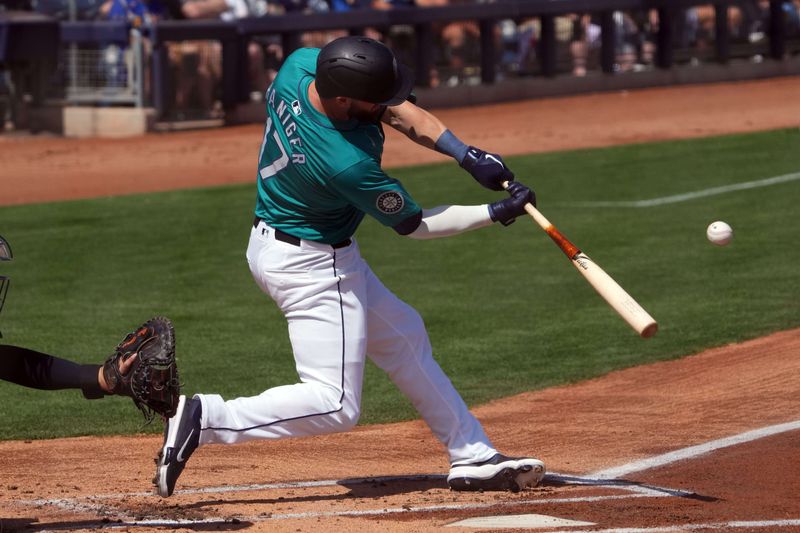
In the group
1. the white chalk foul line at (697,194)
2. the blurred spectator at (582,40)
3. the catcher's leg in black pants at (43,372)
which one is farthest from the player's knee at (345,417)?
the blurred spectator at (582,40)

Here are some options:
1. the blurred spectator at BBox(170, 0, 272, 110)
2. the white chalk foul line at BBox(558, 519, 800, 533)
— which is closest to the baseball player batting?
the white chalk foul line at BBox(558, 519, 800, 533)

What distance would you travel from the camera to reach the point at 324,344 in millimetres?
5070

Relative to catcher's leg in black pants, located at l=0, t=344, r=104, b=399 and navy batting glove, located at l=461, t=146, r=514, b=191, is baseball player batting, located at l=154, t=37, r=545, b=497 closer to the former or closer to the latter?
navy batting glove, located at l=461, t=146, r=514, b=191

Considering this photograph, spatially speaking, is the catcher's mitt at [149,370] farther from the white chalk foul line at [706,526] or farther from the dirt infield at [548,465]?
the white chalk foul line at [706,526]

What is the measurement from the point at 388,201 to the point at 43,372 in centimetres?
139

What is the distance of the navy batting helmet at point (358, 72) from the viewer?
4863 millimetres

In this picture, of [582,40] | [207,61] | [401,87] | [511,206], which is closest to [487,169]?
[511,206]

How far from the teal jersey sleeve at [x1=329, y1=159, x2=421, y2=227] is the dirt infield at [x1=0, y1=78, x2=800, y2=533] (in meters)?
1.10

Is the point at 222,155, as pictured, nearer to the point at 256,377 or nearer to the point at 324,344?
the point at 256,377

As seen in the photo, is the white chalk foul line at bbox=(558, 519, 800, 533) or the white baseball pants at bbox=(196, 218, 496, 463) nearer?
the white chalk foul line at bbox=(558, 519, 800, 533)

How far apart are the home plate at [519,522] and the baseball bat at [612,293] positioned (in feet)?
2.36

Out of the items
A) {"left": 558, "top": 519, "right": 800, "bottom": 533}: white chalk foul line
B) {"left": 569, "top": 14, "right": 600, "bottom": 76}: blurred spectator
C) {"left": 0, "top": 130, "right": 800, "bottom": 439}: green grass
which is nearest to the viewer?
{"left": 558, "top": 519, "right": 800, "bottom": 533}: white chalk foul line

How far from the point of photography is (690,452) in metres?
5.92

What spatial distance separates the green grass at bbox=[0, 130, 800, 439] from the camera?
7.88m
